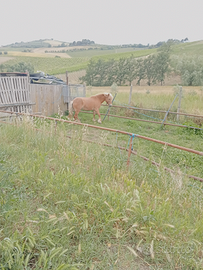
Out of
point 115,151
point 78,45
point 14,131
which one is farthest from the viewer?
point 78,45

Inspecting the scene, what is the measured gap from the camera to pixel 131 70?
36.6m

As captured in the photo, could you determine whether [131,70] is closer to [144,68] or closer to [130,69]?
[130,69]

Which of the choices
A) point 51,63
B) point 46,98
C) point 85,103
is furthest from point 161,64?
point 51,63

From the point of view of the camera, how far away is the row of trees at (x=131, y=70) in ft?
111

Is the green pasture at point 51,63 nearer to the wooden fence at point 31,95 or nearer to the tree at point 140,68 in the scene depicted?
the tree at point 140,68

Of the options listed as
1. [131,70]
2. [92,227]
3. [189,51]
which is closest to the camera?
[92,227]

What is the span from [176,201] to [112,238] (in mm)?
935

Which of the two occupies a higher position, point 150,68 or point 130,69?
point 150,68

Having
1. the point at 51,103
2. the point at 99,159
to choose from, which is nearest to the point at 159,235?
the point at 99,159

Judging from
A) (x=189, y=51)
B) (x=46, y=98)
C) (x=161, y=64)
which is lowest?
(x=46, y=98)

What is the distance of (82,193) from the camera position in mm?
2191

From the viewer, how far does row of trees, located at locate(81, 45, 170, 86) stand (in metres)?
33.8

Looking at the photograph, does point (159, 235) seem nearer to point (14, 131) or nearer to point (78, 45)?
point (14, 131)

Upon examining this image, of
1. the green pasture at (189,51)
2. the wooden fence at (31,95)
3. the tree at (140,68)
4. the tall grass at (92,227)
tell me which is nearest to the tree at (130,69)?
the tree at (140,68)
